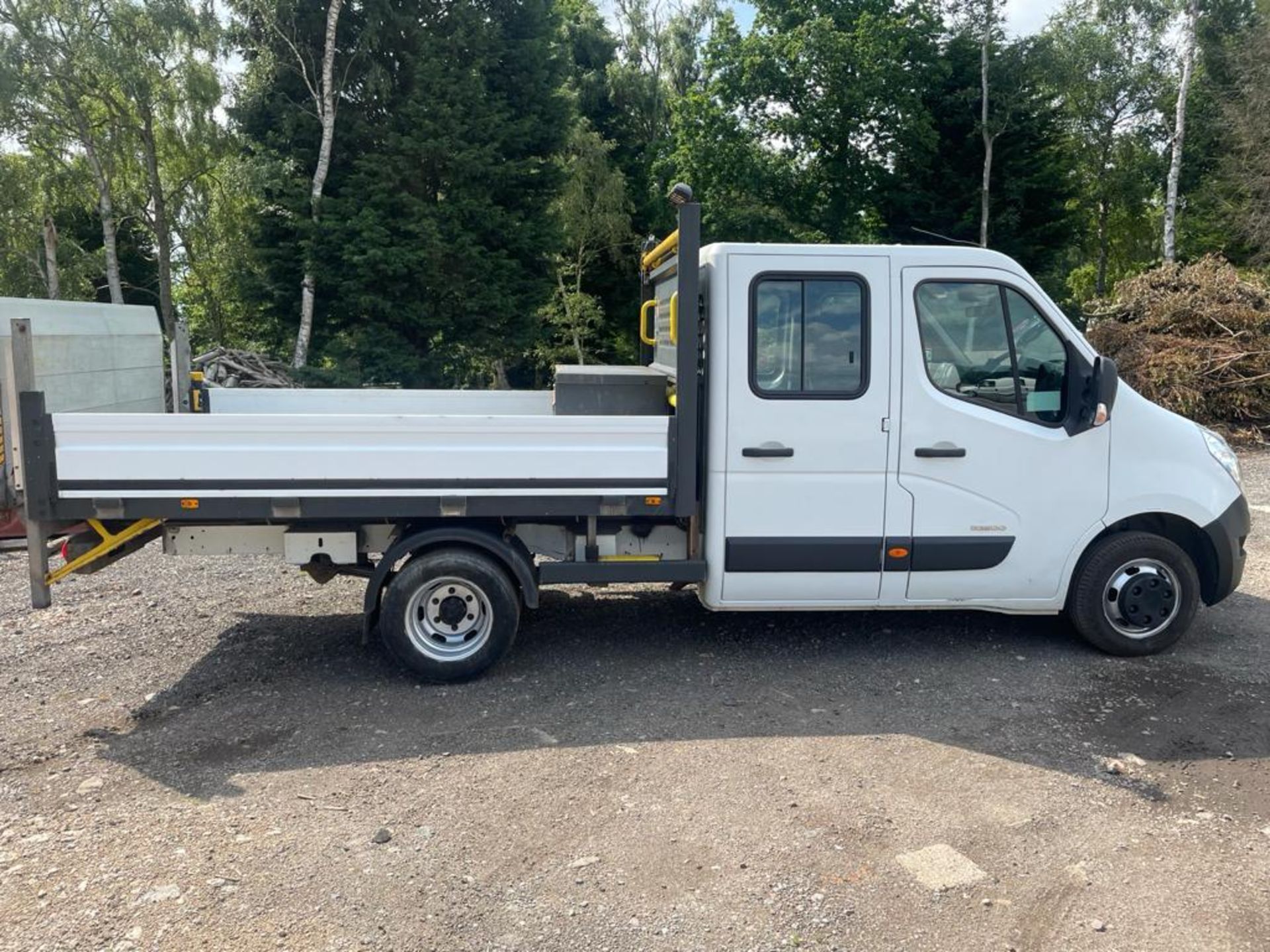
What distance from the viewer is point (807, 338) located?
5.38 meters

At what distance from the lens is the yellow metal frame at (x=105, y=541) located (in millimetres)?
5145

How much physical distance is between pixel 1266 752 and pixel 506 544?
3.90 m

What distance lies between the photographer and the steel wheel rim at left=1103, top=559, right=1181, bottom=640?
5723mm

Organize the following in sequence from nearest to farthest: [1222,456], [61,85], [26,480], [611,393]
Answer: [26,480]
[1222,456]
[611,393]
[61,85]

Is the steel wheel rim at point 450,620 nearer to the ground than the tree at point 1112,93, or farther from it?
nearer to the ground

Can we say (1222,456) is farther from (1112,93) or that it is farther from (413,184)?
(1112,93)

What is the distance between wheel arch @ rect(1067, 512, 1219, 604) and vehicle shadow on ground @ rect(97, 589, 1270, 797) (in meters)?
0.45

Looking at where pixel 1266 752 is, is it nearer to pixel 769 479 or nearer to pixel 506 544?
pixel 769 479

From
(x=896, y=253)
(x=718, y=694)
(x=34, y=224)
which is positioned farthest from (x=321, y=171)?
(x=718, y=694)

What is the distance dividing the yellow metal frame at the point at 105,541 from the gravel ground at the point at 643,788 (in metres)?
0.75

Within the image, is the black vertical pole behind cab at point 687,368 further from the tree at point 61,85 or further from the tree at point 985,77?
the tree at point 985,77

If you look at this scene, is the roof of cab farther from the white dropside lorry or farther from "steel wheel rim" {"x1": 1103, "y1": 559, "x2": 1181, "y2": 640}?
"steel wheel rim" {"x1": 1103, "y1": 559, "x2": 1181, "y2": 640}

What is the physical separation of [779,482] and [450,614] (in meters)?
1.98

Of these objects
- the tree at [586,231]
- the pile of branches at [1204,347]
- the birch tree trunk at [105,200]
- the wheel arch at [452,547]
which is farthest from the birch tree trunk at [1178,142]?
the birch tree trunk at [105,200]
